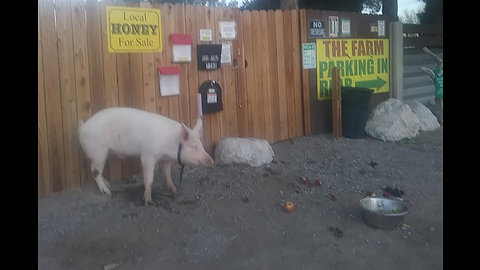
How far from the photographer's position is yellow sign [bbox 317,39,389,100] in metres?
9.83

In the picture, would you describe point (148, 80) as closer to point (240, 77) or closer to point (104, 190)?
point (104, 190)

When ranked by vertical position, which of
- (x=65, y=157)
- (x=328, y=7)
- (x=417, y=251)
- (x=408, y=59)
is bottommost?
(x=417, y=251)

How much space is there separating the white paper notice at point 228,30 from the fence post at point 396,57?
15.5ft

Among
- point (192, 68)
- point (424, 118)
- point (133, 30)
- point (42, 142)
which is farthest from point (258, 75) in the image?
point (424, 118)

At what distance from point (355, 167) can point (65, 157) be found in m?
4.09

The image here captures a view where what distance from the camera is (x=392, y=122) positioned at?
32.5 feet

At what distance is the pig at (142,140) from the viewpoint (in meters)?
6.03

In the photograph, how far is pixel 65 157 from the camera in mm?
6414

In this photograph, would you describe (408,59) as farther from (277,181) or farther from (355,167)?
(277,181)

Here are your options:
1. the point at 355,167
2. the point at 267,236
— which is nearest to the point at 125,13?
the point at 267,236

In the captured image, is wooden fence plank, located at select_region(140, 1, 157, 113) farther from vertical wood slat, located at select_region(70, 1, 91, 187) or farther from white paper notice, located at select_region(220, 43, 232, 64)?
white paper notice, located at select_region(220, 43, 232, 64)

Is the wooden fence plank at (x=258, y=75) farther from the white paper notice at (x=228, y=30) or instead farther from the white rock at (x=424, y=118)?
the white rock at (x=424, y=118)

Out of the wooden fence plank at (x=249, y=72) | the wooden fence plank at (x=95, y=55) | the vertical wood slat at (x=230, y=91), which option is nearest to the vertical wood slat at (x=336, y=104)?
the wooden fence plank at (x=249, y=72)
